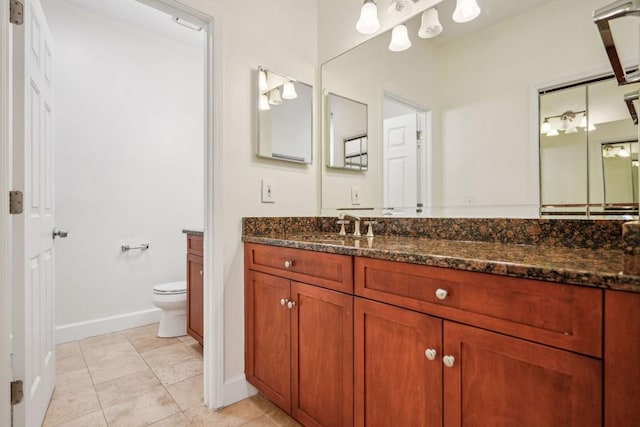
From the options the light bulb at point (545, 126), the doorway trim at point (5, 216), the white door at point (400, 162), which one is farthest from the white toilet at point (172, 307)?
the light bulb at point (545, 126)

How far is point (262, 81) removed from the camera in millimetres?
1767

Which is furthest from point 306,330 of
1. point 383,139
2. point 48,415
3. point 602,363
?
point 48,415

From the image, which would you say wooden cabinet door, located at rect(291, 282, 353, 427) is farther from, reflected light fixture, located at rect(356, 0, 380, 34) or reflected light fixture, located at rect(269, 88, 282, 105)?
reflected light fixture, located at rect(356, 0, 380, 34)

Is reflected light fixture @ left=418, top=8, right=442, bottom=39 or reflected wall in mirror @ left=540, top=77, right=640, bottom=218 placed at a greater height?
reflected light fixture @ left=418, top=8, right=442, bottom=39

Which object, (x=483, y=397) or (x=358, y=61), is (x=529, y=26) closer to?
(x=358, y=61)

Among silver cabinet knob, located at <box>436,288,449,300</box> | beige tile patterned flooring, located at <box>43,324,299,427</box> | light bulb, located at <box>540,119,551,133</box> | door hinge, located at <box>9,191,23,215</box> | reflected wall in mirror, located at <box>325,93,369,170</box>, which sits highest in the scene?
reflected wall in mirror, located at <box>325,93,369,170</box>

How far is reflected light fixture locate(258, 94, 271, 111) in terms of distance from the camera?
176 centimetres

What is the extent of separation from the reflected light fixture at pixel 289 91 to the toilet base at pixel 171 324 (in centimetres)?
181

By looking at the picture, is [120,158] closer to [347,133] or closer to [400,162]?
[347,133]

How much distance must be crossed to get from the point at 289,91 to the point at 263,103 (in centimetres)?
22

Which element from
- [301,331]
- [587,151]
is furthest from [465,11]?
[301,331]

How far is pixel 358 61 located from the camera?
1.89 meters

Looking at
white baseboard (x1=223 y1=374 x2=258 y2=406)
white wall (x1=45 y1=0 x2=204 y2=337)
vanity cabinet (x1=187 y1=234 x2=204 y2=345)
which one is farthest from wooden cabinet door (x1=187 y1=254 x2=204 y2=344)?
white wall (x1=45 y1=0 x2=204 y2=337)

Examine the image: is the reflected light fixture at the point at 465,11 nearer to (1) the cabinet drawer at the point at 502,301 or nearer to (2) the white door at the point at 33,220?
(1) the cabinet drawer at the point at 502,301
